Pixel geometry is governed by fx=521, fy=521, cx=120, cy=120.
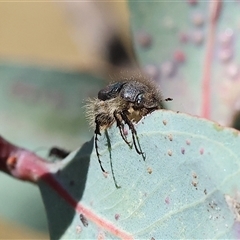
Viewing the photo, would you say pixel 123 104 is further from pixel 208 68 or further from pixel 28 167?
pixel 208 68

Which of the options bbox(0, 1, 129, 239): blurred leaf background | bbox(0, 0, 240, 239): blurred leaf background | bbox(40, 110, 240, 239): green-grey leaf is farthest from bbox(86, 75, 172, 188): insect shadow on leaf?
bbox(0, 1, 129, 239): blurred leaf background

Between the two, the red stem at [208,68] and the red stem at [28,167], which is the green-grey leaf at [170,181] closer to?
the red stem at [28,167]

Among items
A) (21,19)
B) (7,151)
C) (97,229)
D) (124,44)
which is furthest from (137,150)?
(21,19)

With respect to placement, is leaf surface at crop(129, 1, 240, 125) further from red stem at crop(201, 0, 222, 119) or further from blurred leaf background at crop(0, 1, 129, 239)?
blurred leaf background at crop(0, 1, 129, 239)

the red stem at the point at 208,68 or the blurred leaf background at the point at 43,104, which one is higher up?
the red stem at the point at 208,68

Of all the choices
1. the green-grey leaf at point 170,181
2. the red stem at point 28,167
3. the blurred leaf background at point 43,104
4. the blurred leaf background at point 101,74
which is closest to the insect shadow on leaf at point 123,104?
the green-grey leaf at point 170,181

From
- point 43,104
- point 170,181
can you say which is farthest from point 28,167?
point 43,104
